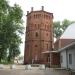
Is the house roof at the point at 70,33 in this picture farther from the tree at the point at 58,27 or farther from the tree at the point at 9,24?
the tree at the point at 58,27

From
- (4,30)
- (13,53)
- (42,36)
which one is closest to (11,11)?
(4,30)

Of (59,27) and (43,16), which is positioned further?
(59,27)

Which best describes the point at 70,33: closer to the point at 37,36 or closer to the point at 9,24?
the point at 37,36

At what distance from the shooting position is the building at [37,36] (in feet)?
188

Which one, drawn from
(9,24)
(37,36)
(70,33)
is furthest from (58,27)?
(9,24)

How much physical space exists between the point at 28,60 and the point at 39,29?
809 cm

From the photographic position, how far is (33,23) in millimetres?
58375

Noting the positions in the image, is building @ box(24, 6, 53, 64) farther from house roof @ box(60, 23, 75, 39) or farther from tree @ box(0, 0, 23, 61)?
tree @ box(0, 0, 23, 61)

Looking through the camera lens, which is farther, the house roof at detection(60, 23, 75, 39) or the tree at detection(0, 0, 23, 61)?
the house roof at detection(60, 23, 75, 39)

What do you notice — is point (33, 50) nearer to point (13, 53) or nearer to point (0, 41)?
point (13, 53)

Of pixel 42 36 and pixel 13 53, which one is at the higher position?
pixel 42 36

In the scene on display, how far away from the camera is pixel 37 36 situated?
57750 mm

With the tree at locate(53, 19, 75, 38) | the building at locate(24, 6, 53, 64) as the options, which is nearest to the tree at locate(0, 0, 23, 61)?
the building at locate(24, 6, 53, 64)

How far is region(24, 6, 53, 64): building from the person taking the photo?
57.2 metres
